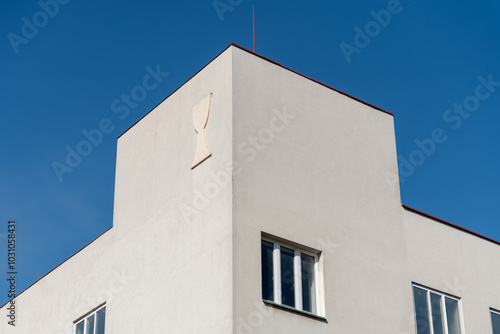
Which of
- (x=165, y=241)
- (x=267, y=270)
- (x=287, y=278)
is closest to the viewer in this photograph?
(x=267, y=270)

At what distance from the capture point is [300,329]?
782 inches

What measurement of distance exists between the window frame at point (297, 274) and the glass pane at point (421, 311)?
3.21 metres

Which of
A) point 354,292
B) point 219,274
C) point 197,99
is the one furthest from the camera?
point 197,99

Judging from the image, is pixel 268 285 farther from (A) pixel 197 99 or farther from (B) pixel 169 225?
(A) pixel 197 99

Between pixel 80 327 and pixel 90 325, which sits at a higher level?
pixel 80 327

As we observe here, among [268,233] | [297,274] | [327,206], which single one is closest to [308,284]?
[297,274]

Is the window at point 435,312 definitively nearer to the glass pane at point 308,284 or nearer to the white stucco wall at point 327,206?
the white stucco wall at point 327,206

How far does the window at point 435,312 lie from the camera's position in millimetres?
22809

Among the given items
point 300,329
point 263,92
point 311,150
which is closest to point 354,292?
point 300,329

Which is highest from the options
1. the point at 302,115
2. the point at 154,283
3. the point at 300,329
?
the point at 302,115

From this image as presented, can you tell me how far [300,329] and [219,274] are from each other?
215 centimetres

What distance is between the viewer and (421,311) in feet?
75.0

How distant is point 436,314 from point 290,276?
489 centimetres

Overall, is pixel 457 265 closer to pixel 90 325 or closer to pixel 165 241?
pixel 165 241
